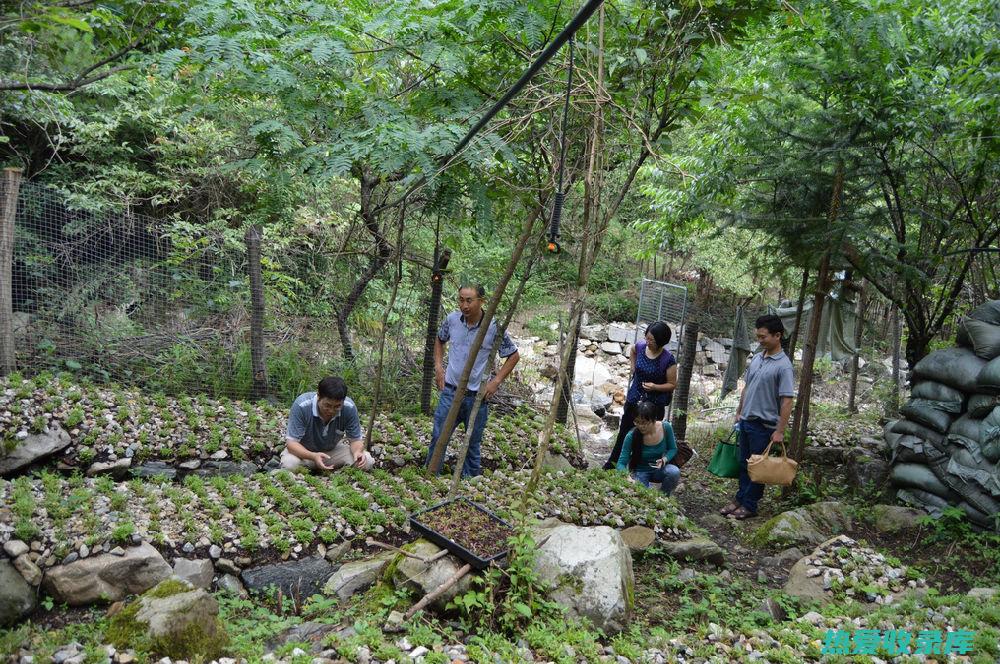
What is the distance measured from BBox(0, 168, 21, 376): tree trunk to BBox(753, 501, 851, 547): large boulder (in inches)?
263

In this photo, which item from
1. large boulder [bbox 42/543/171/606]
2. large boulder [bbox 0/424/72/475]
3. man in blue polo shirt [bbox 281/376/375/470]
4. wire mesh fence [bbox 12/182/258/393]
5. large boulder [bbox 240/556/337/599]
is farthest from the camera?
wire mesh fence [bbox 12/182/258/393]

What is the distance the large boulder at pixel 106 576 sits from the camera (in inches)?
133

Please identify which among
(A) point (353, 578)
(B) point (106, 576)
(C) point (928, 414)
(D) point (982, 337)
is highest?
(D) point (982, 337)

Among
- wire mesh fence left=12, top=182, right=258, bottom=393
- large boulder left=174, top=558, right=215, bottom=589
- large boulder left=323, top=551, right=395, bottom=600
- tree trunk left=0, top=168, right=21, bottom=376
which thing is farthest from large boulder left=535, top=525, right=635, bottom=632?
tree trunk left=0, top=168, right=21, bottom=376

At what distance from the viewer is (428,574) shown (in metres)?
3.32

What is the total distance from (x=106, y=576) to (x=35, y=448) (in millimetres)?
1947

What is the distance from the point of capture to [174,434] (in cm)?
535

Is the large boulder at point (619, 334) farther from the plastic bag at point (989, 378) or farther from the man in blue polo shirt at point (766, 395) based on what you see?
the plastic bag at point (989, 378)

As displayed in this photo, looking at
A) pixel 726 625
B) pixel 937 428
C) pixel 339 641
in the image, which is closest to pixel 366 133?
pixel 339 641

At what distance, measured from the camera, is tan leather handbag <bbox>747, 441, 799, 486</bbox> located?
5.02m

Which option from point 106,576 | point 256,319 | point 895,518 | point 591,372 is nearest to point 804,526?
point 895,518

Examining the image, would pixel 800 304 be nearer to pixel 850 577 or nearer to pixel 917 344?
pixel 917 344

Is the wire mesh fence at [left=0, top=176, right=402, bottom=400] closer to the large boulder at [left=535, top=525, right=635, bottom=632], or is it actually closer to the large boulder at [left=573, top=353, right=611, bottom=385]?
the large boulder at [left=535, top=525, right=635, bottom=632]

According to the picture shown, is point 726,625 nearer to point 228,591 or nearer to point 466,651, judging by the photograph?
point 466,651
